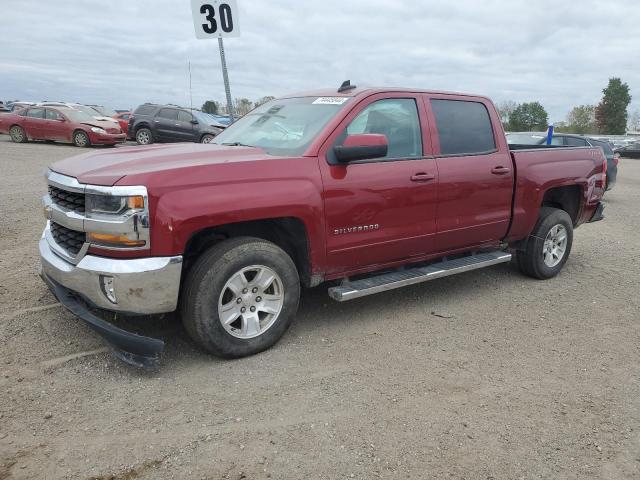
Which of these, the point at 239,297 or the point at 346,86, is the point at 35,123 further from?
the point at 239,297

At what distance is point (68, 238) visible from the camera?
3.50m

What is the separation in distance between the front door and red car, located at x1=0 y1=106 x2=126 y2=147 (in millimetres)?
15919

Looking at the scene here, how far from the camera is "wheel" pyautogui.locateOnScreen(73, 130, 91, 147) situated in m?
18.0

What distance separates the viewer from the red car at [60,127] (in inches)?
705

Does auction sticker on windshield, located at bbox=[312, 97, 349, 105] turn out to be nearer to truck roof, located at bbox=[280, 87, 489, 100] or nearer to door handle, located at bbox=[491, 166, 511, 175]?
truck roof, located at bbox=[280, 87, 489, 100]

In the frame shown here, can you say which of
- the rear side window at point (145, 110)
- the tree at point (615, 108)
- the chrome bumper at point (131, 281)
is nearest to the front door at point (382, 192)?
the chrome bumper at point (131, 281)

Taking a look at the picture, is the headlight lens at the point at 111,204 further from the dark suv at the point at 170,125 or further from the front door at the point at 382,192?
the dark suv at the point at 170,125

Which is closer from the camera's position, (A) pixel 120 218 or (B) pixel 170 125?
(A) pixel 120 218

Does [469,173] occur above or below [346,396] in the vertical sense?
above

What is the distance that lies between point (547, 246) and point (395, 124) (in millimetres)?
2535

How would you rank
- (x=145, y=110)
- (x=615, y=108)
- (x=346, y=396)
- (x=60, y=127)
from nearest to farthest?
(x=346, y=396) → (x=60, y=127) → (x=145, y=110) → (x=615, y=108)

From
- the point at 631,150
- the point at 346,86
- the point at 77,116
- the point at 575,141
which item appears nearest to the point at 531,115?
the point at 631,150

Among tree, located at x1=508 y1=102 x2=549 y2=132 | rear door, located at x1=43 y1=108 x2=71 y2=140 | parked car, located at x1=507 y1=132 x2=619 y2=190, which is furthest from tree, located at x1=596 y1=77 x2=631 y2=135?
rear door, located at x1=43 y1=108 x2=71 y2=140

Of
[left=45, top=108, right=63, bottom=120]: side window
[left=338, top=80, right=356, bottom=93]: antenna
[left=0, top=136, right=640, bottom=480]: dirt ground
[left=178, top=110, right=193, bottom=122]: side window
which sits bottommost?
[left=0, top=136, right=640, bottom=480]: dirt ground
